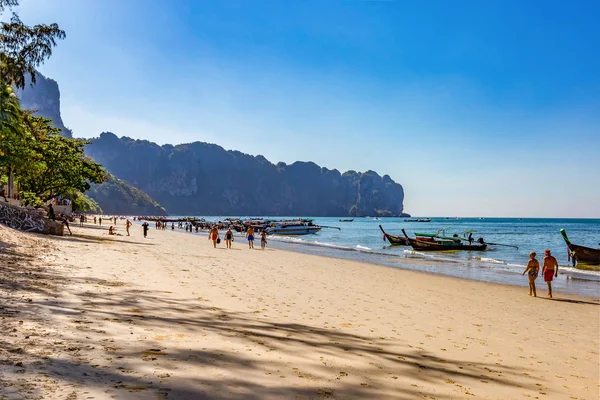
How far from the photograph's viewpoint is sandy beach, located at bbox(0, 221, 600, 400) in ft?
12.9

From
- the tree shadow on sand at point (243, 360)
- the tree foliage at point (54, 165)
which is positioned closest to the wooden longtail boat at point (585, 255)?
the tree shadow on sand at point (243, 360)

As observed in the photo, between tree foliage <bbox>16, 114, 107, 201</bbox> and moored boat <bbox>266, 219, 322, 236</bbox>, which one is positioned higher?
tree foliage <bbox>16, 114, 107, 201</bbox>

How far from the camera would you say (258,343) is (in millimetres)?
5645

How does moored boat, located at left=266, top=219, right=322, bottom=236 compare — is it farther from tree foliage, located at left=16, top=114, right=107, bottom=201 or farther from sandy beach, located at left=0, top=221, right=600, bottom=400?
sandy beach, located at left=0, top=221, right=600, bottom=400

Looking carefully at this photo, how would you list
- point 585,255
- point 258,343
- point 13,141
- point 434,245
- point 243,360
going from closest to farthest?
point 243,360 → point 258,343 → point 13,141 → point 585,255 → point 434,245

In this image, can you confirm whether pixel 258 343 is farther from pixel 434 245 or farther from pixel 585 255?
pixel 434 245

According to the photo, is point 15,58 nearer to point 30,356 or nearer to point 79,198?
point 30,356

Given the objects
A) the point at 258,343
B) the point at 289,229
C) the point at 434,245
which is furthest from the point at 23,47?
the point at 289,229

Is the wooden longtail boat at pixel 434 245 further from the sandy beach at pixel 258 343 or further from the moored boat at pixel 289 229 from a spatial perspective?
the moored boat at pixel 289 229

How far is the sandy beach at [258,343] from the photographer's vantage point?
3.94 meters

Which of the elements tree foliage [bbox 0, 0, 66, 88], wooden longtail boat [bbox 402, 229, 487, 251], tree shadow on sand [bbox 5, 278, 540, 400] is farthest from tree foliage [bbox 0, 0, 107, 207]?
wooden longtail boat [bbox 402, 229, 487, 251]

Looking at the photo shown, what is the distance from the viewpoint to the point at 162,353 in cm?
469

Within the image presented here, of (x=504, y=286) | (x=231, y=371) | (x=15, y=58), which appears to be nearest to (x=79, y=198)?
(x=15, y=58)

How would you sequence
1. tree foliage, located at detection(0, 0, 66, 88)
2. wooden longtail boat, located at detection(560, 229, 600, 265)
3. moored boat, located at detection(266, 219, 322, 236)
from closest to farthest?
tree foliage, located at detection(0, 0, 66, 88)
wooden longtail boat, located at detection(560, 229, 600, 265)
moored boat, located at detection(266, 219, 322, 236)
